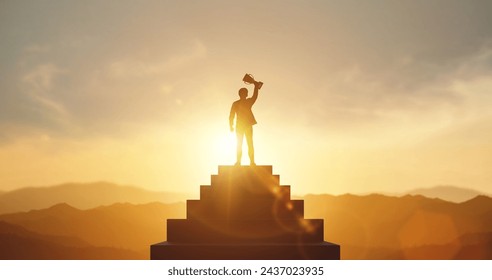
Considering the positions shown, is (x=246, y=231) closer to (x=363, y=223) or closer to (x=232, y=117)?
(x=232, y=117)

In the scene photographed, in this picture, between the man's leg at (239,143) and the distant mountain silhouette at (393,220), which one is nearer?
the man's leg at (239,143)

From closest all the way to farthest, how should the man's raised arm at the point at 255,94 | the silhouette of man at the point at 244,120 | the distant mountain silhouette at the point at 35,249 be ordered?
the man's raised arm at the point at 255,94
the silhouette of man at the point at 244,120
the distant mountain silhouette at the point at 35,249

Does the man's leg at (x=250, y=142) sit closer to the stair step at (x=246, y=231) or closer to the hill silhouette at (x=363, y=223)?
the stair step at (x=246, y=231)

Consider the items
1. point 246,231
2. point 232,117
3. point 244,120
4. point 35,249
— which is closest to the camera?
point 246,231

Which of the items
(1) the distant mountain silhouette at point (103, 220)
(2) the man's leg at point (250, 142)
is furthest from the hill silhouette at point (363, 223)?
(2) the man's leg at point (250, 142)

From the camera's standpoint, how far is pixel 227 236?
52.1 feet

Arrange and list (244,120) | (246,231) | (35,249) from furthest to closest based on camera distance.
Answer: (35,249)
(244,120)
(246,231)

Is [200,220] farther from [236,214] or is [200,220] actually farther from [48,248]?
[48,248]

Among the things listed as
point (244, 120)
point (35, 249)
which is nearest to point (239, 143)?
point (244, 120)

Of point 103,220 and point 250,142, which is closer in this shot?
point 250,142

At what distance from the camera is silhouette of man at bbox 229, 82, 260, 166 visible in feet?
54.7

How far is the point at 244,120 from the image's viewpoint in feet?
54.7

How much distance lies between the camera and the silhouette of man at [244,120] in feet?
54.7

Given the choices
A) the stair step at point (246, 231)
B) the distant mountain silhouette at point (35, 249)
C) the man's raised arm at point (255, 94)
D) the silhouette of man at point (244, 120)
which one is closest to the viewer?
the stair step at point (246, 231)
